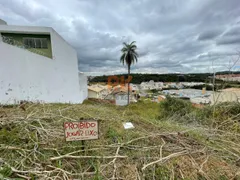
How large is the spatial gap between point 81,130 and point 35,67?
8972mm

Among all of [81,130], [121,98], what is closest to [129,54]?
[121,98]

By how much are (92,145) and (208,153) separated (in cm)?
146

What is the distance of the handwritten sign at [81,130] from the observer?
1.32m

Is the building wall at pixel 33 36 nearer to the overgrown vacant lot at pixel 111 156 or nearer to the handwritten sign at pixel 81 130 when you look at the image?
the overgrown vacant lot at pixel 111 156

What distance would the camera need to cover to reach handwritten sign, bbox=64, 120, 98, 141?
1.32m

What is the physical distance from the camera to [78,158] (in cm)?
130

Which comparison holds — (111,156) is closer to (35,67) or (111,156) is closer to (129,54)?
(35,67)

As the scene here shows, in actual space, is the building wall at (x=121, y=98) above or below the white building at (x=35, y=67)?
below

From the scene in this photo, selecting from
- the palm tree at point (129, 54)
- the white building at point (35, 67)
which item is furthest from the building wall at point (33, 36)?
the palm tree at point (129, 54)

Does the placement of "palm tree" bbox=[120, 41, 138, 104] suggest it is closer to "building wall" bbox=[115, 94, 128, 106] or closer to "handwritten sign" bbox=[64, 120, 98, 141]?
"building wall" bbox=[115, 94, 128, 106]

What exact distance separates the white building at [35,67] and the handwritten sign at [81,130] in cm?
669

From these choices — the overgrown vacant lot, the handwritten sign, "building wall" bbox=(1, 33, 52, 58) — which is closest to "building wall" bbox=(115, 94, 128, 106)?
"building wall" bbox=(1, 33, 52, 58)

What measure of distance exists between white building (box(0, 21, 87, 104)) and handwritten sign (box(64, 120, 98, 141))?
6.69 metres

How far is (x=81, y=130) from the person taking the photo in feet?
4.40
